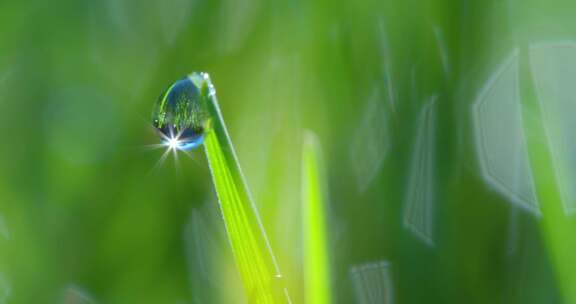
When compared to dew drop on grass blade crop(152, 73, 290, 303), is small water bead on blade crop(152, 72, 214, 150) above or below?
above

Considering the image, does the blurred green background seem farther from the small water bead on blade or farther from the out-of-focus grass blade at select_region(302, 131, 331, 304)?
the small water bead on blade

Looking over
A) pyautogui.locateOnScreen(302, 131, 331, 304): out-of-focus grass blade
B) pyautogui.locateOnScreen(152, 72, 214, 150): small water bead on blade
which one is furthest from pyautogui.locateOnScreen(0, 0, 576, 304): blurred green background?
pyautogui.locateOnScreen(152, 72, 214, 150): small water bead on blade

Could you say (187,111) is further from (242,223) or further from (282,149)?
(282,149)

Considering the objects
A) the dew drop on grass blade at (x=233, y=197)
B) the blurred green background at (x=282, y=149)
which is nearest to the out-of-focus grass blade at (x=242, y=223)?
the dew drop on grass blade at (x=233, y=197)

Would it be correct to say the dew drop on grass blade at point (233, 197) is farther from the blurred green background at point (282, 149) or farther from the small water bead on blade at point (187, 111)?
the blurred green background at point (282, 149)

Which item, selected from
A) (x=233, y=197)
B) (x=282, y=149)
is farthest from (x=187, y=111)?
(x=282, y=149)

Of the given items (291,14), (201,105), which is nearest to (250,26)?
(291,14)
